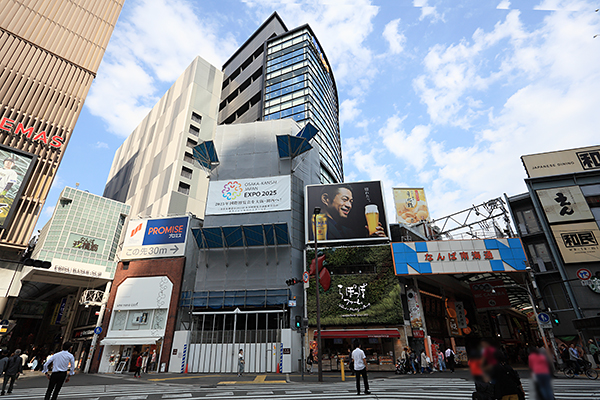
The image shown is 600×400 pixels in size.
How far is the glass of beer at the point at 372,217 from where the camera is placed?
30.8 meters

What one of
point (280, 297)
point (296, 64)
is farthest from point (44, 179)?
point (296, 64)

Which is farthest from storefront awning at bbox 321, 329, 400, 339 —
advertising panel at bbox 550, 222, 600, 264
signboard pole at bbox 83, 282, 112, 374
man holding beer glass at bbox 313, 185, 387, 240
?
signboard pole at bbox 83, 282, 112, 374

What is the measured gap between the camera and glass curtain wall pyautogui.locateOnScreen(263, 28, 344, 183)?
62562 mm

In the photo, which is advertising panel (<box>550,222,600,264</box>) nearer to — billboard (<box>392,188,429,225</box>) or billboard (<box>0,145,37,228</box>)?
billboard (<box>392,188,429,225</box>)

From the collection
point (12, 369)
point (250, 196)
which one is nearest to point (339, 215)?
point (250, 196)

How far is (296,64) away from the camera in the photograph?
2630 inches

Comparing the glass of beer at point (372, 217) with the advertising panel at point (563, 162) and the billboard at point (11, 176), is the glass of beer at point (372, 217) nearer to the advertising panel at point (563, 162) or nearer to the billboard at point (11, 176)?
the advertising panel at point (563, 162)

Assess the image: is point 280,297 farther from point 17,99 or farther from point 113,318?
point 17,99

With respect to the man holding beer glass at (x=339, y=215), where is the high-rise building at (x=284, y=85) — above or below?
above

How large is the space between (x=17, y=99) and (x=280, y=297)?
1667 inches

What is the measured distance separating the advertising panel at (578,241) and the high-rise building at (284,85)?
38.2 meters

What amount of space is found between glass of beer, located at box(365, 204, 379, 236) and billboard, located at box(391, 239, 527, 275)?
2738 mm

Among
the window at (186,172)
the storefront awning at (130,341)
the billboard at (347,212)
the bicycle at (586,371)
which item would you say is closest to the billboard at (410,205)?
the billboard at (347,212)

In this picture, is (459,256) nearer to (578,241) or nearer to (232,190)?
(578,241)
